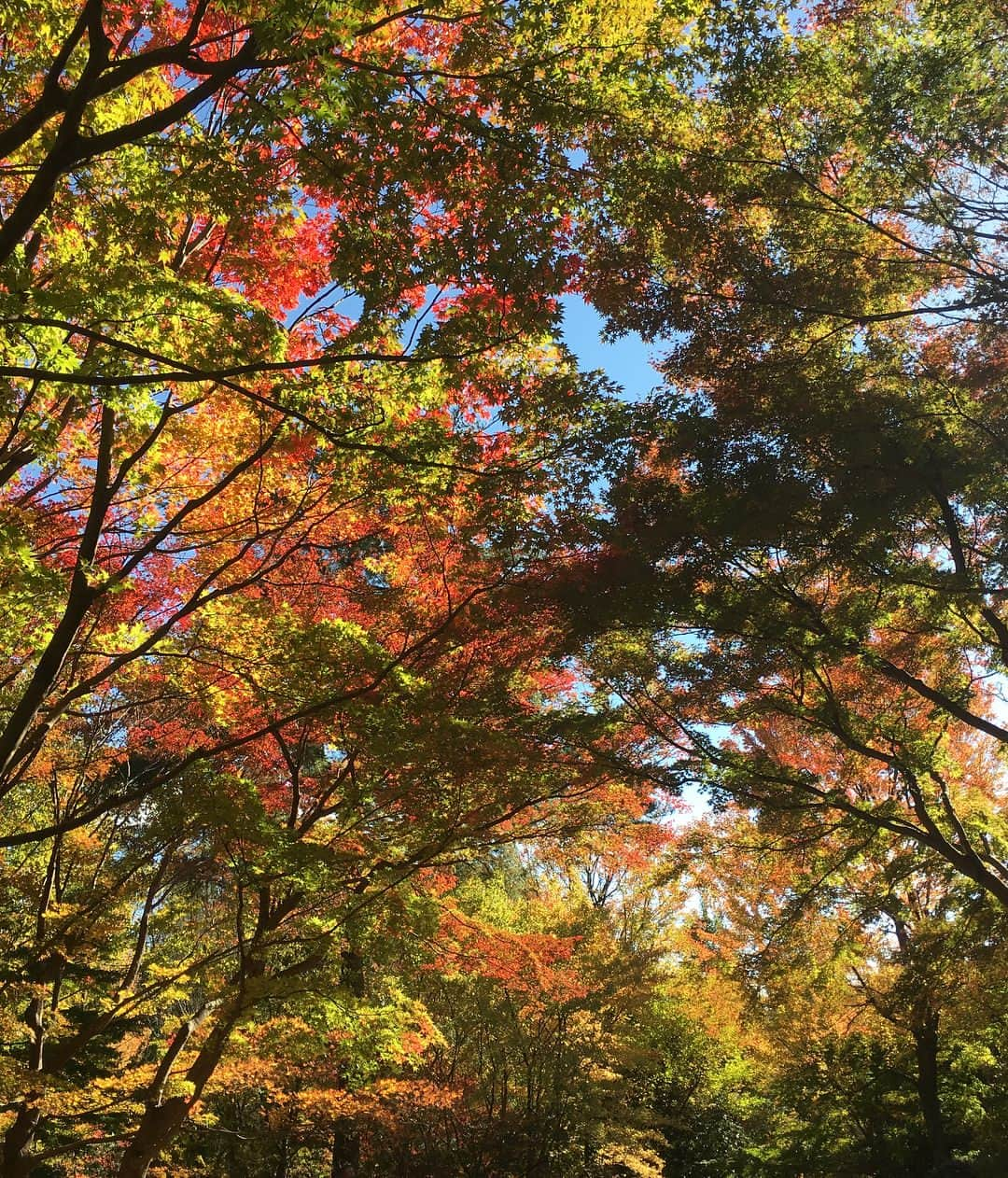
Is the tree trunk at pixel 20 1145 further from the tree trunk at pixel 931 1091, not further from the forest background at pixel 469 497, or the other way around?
the tree trunk at pixel 931 1091

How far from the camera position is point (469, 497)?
567cm

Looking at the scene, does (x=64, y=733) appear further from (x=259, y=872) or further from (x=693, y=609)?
(x=693, y=609)

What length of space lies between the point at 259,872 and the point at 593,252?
18.1 feet

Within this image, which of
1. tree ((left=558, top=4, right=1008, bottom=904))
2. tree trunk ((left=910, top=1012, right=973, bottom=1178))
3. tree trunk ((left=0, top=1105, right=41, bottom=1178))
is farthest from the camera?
tree trunk ((left=910, top=1012, right=973, bottom=1178))

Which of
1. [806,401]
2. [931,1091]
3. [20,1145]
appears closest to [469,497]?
[806,401]

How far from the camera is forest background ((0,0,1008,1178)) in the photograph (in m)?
3.81

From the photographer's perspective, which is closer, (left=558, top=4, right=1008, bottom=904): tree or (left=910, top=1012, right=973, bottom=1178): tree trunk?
(left=558, top=4, right=1008, bottom=904): tree

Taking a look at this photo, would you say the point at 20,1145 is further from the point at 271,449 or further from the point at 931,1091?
the point at 931,1091

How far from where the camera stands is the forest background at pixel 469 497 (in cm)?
381

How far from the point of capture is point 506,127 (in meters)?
3.94

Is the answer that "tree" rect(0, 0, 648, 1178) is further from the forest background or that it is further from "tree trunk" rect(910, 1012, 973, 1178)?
"tree trunk" rect(910, 1012, 973, 1178)

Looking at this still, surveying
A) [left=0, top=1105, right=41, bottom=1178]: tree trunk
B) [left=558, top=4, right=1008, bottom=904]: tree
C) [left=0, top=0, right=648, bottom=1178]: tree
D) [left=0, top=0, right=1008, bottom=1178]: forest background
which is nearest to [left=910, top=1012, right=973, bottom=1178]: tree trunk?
[left=0, top=0, right=1008, bottom=1178]: forest background

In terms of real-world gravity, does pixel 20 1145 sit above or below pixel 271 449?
below

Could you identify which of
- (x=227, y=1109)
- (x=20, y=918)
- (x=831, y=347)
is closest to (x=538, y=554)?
(x=831, y=347)
